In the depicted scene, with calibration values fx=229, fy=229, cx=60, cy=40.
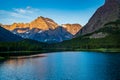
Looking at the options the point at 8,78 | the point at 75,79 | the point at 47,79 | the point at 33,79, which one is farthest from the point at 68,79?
the point at 8,78

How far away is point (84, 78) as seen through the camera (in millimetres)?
78250

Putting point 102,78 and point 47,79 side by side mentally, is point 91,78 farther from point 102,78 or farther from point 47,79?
point 47,79

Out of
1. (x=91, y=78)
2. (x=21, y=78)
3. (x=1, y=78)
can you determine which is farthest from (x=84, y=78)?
(x=1, y=78)

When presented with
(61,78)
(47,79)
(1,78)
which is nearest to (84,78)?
(61,78)

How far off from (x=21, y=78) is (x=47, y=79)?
359 inches

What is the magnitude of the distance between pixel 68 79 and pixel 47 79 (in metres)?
7.03

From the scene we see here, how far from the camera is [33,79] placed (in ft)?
251

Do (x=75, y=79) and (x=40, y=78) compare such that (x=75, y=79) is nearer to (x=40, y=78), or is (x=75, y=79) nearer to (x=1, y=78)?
(x=40, y=78)

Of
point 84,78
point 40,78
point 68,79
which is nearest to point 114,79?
point 84,78

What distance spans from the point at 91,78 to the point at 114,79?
25.9ft

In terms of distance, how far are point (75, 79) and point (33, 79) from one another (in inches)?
552

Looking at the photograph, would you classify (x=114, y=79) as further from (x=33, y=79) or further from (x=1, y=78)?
(x=1, y=78)

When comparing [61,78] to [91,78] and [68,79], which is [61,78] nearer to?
[68,79]

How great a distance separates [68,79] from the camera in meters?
76.3
